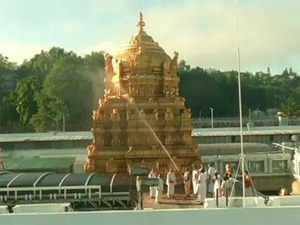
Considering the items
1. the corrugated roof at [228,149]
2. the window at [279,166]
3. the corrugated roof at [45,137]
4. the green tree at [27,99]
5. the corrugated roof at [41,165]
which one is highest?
the green tree at [27,99]

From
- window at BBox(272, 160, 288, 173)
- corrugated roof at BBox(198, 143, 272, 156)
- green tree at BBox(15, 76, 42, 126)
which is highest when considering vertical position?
green tree at BBox(15, 76, 42, 126)

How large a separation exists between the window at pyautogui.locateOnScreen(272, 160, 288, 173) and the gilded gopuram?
14.6 ft

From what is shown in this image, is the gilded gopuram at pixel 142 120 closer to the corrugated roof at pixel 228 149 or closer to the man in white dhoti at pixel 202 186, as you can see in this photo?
the corrugated roof at pixel 228 149

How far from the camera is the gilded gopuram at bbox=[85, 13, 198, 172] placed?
1734 cm

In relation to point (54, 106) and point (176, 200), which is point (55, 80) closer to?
point (54, 106)

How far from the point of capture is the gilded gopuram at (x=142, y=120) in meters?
17.3

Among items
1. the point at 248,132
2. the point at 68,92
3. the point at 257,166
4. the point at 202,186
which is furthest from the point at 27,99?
the point at 202,186

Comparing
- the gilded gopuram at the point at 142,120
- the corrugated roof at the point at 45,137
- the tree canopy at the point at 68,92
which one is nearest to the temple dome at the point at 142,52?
the gilded gopuram at the point at 142,120

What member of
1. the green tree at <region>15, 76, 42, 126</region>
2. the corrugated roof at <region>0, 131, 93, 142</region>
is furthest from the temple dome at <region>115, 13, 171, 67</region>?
the green tree at <region>15, 76, 42, 126</region>

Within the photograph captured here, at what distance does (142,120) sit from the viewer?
17531 millimetres

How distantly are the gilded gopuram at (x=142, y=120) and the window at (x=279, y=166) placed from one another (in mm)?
4450

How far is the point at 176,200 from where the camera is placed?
40.5ft

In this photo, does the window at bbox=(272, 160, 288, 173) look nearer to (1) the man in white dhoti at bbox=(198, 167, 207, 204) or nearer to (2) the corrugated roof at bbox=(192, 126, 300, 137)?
(2) the corrugated roof at bbox=(192, 126, 300, 137)

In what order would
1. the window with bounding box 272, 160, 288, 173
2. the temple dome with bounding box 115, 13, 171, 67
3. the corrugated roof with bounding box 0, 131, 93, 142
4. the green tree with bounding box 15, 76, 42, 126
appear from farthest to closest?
the green tree with bounding box 15, 76, 42, 126
the corrugated roof with bounding box 0, 131, 93, 142
the window with bounding box 272, 160, 288, 173
the temple dome with bounding box 115, 13, 171, 67
